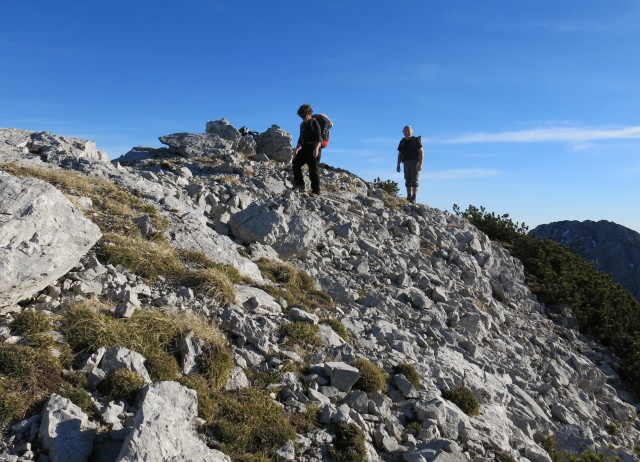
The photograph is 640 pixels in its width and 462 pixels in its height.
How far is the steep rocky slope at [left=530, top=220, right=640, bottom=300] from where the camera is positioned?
38625 millimetres

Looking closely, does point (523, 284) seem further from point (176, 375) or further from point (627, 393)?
point (176, 375)

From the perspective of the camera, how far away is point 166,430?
5.54 m

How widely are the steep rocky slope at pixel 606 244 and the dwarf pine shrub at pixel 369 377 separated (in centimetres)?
3433

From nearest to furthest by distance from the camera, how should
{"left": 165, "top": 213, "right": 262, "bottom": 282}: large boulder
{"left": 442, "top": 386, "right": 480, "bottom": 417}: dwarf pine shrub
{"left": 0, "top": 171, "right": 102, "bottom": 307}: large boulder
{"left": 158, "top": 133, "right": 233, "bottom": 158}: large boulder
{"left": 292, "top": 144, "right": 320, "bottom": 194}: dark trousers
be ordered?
{"left": 0, "top": 171, "right": 102, "bottom": 307}: large boulder
{"left": 442, "top": 386, "right": 480, "bottom": 417}: dwarf pine shrub
{"left": 165, "top": 213, "right": 262, "bottom": 282}: large boulder
{"left": 292, "top": 144, "right": 320, "bottom": 194}: dark trousers
{"left": 158, "top": 133, "right": 233, "bottom": 158}: large boulder

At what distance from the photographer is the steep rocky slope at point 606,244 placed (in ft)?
127

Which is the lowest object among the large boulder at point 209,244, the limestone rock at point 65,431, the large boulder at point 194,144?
the limestone rock at point 65,431

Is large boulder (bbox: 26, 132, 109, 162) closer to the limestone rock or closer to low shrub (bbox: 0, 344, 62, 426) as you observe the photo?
low shrub (bbox: 0, 344, 62, 426)

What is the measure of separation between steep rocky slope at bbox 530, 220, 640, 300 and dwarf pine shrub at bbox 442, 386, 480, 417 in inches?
1287

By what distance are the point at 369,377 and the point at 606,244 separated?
41033 mm

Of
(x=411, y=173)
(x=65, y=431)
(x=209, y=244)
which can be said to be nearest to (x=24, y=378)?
(x=65, y=431)

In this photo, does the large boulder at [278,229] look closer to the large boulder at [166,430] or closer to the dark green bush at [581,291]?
the large boulder at [166,430]

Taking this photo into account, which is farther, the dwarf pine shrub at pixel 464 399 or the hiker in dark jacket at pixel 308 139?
the hiker in dark jacket at pixel 308 139

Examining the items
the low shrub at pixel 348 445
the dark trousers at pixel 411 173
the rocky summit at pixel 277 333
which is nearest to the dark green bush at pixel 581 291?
the rocky summit at pixel 277 333

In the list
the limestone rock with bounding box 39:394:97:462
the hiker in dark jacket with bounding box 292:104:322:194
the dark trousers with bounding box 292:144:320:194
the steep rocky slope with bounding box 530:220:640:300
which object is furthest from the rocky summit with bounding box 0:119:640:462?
the steep rocky slope with bounding box 530:220:640:300
